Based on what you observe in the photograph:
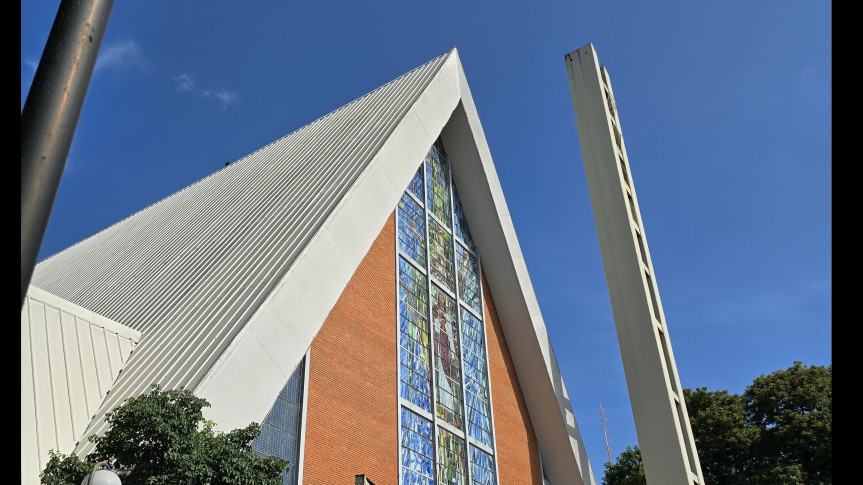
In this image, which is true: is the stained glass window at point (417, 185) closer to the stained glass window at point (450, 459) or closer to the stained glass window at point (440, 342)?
the stained glass window at point (440, 342)

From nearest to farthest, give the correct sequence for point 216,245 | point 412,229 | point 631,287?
point 216,245 < point 412,229 < point 631,287

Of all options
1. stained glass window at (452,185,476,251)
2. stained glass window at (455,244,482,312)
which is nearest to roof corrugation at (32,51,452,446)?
stained glass window at (452,185,476,251)

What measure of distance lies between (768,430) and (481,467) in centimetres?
1436

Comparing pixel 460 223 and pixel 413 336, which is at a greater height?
pixel 460 223

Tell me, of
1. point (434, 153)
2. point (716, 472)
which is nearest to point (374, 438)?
point (434, 153)

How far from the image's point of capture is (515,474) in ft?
65.9

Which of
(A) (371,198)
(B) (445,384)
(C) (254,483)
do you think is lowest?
(C) (254,483)

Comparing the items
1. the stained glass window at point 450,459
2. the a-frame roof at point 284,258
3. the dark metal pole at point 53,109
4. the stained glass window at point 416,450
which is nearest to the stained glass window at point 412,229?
the a-frame roof at point 284,258

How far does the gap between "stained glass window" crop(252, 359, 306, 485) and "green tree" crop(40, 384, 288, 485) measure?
429cm

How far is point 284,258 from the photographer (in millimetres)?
13031

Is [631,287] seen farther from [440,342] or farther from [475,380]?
[440,342]

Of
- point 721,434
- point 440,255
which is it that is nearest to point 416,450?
point 440,255

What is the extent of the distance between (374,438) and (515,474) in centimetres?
667

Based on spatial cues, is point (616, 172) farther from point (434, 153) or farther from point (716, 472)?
point (716, 472)
